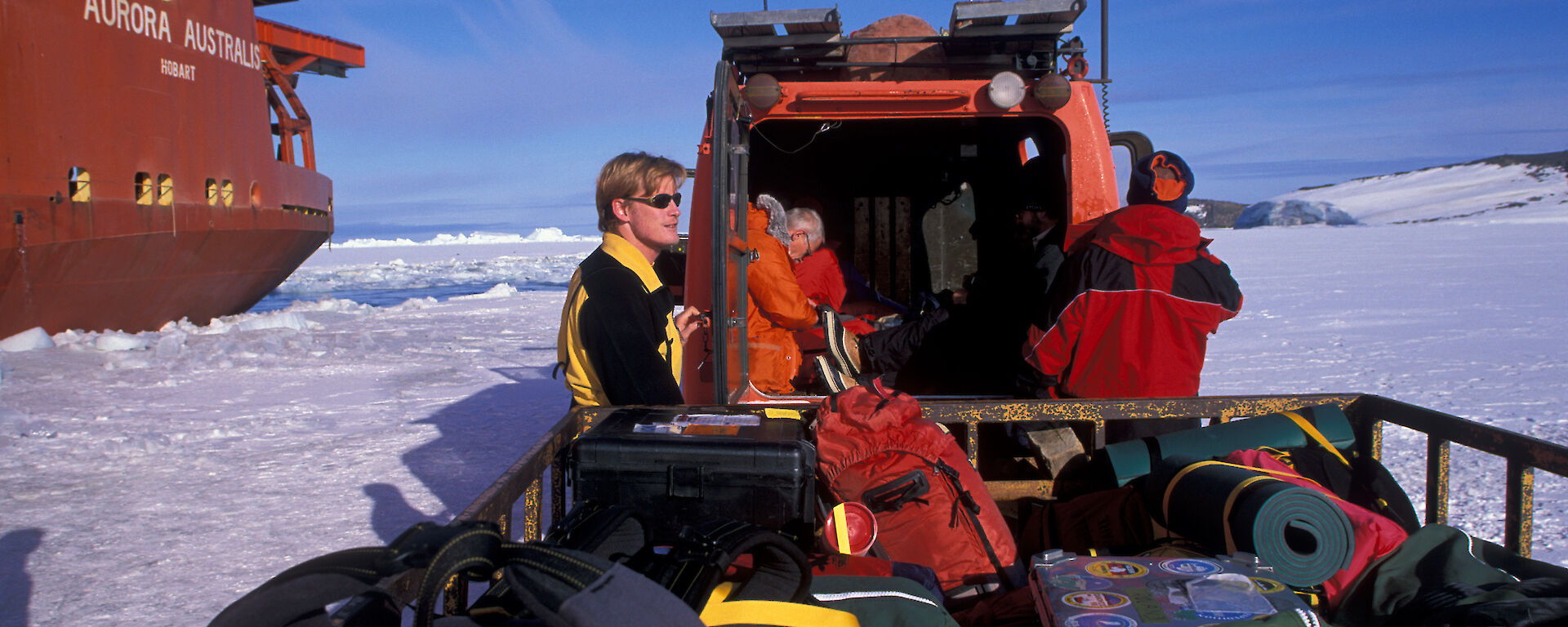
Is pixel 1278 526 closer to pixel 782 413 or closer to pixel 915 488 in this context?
pixel 915 488

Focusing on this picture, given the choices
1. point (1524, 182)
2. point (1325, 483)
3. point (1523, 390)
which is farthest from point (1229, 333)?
point (1524, 182)

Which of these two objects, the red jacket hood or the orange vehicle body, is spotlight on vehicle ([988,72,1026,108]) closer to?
the orange vehicle body

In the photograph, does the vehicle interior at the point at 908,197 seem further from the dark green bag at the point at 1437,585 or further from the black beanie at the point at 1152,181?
the dark green bag at the point at 1437,585

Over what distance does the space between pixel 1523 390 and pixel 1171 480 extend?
6.81m

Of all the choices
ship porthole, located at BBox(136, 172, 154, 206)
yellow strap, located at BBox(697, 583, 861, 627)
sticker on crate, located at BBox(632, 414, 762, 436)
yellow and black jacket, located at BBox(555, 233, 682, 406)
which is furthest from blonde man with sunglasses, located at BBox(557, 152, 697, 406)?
ship porthole, located at BBox(136, 172, 154, 206)

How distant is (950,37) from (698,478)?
8.46 feet

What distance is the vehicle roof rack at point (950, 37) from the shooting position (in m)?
3.58

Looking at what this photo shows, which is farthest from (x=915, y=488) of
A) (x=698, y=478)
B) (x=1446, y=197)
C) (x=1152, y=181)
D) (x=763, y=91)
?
(x=1446, y=197)

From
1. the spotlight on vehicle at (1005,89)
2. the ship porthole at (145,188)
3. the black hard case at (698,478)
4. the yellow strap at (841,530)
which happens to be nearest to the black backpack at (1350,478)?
the yellow strap at (841,530)

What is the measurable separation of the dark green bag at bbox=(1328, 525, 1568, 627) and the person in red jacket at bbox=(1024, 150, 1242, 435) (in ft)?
4.14

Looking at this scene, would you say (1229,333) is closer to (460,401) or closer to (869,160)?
(869,160)

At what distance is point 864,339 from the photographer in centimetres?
496

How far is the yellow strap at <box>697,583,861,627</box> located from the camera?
147cm

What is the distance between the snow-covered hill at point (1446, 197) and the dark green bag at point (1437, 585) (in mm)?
78353
